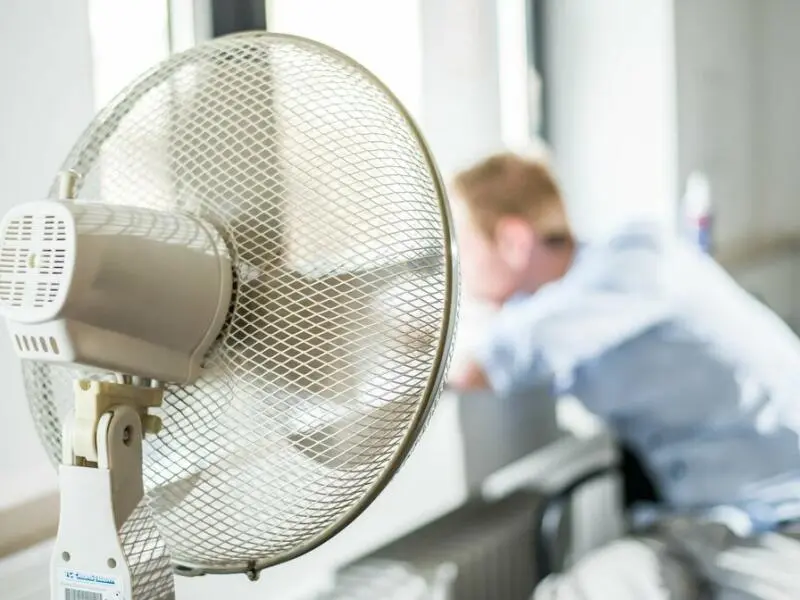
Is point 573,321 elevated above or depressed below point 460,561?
above

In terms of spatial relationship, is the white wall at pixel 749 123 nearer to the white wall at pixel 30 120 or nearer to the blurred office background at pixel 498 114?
the blurred office background at pixel 498 114

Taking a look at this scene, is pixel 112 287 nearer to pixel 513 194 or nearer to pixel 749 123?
pixel 513 194

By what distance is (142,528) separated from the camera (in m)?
0.67

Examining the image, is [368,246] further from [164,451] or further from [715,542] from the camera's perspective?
[715,542]

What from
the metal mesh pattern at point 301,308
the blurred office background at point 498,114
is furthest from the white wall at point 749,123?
the metal mesh pattern at point 301,308

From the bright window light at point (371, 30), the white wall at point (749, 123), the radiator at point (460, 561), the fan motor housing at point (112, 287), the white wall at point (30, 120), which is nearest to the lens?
the fan motor housing at point (112, 287)

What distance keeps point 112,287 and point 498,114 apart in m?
1.63

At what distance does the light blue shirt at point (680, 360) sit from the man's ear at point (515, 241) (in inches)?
3.0

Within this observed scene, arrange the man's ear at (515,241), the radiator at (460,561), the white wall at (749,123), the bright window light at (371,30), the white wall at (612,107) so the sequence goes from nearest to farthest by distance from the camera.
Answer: the radiator at (460,561)
the bright window light at (371,30)
the man's ear at (515,241)
the white wall at (612,107)
the white wall at (749,123)

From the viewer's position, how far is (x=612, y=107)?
7.77 ft

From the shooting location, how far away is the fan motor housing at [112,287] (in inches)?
23.8

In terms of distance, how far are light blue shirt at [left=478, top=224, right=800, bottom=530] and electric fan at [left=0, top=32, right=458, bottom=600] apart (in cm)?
86

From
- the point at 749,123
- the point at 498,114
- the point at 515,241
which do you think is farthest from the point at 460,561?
the point at 749,123

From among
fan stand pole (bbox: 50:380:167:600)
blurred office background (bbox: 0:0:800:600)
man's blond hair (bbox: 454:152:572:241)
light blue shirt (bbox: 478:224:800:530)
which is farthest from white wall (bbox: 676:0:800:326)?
fan stand pole (bbox: 50:380:167:600)
